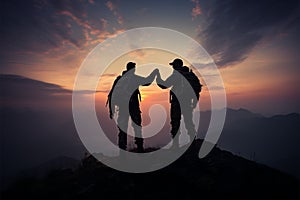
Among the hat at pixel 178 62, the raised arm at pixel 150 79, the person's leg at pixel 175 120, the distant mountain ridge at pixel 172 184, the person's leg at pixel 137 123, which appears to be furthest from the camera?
the hat at pixel 178 62

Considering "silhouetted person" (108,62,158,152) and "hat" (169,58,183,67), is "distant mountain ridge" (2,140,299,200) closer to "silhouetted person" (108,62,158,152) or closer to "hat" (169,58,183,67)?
"silhouetted person" (108,62,158,152)

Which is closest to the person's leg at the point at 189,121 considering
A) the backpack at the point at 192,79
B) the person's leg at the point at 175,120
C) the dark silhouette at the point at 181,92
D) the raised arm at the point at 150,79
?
the dark silhouette at the point at 181,92

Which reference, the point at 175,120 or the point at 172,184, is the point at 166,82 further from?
the point at 172,184

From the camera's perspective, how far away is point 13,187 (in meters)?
8.14

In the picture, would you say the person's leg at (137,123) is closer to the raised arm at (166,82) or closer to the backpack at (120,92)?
the backpack at (120,92)

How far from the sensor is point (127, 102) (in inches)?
453

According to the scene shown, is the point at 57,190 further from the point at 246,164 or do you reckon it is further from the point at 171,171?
the point at 246,164

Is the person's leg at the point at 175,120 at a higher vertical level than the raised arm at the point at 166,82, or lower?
lower

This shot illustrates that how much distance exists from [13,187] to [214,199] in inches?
342

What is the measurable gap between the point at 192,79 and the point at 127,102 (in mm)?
4545

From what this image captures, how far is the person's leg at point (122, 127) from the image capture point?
11384 millimetres

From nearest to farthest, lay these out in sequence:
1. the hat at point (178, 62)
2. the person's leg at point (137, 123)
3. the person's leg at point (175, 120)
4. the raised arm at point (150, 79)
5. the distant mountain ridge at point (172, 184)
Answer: the distant mountain ridge at point (172, 184) < the person's leg at point (137, 123) < the person's leg at point (175, 120) < the raised arm at point (150, 79) < the hat at point (178, 62)

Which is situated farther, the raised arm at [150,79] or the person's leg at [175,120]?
the raised arm at [150,79]

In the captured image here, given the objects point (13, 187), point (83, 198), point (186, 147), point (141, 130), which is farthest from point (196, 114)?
point (13, 187)
